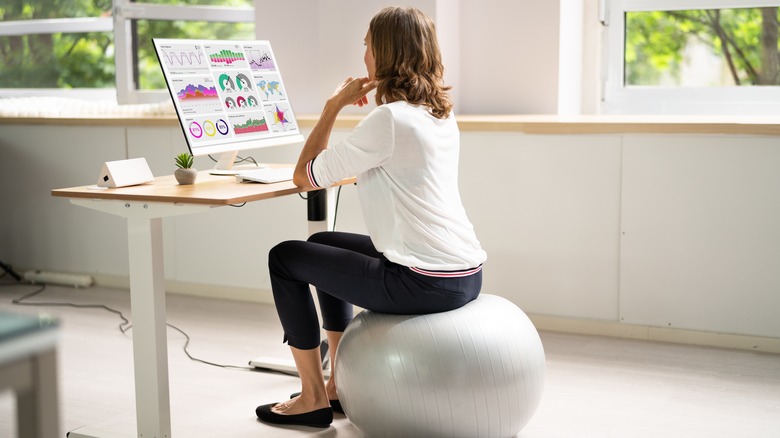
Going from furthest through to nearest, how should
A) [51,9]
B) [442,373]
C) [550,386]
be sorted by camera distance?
[51,9] < [550,386] < [442,373]

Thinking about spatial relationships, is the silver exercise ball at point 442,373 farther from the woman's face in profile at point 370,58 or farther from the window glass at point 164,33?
the window glass at point 164,33

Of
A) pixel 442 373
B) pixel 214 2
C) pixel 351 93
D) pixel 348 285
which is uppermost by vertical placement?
pixel 214 2

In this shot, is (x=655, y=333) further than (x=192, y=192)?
Yes

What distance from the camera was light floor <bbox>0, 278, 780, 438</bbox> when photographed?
2533mm

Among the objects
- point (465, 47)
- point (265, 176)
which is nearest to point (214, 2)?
point (465, 47)

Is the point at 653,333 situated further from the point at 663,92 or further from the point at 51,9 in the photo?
the point at 51,9

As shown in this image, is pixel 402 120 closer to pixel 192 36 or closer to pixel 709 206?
pixel 709 206

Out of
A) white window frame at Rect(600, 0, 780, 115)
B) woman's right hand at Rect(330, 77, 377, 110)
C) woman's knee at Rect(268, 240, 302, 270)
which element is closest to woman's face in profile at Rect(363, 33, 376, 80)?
woman's right hand at Rect(330, 77, 377, 110)

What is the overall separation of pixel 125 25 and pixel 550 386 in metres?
2.80

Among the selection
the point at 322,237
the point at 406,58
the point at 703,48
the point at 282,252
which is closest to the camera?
the point at 406,58

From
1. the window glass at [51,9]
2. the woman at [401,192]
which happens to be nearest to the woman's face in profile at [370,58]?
the woman at [401,192]

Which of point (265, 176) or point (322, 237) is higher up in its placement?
point (265, 176)

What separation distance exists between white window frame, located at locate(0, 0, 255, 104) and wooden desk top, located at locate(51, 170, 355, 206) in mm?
1945

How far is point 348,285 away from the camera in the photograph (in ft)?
7.61
